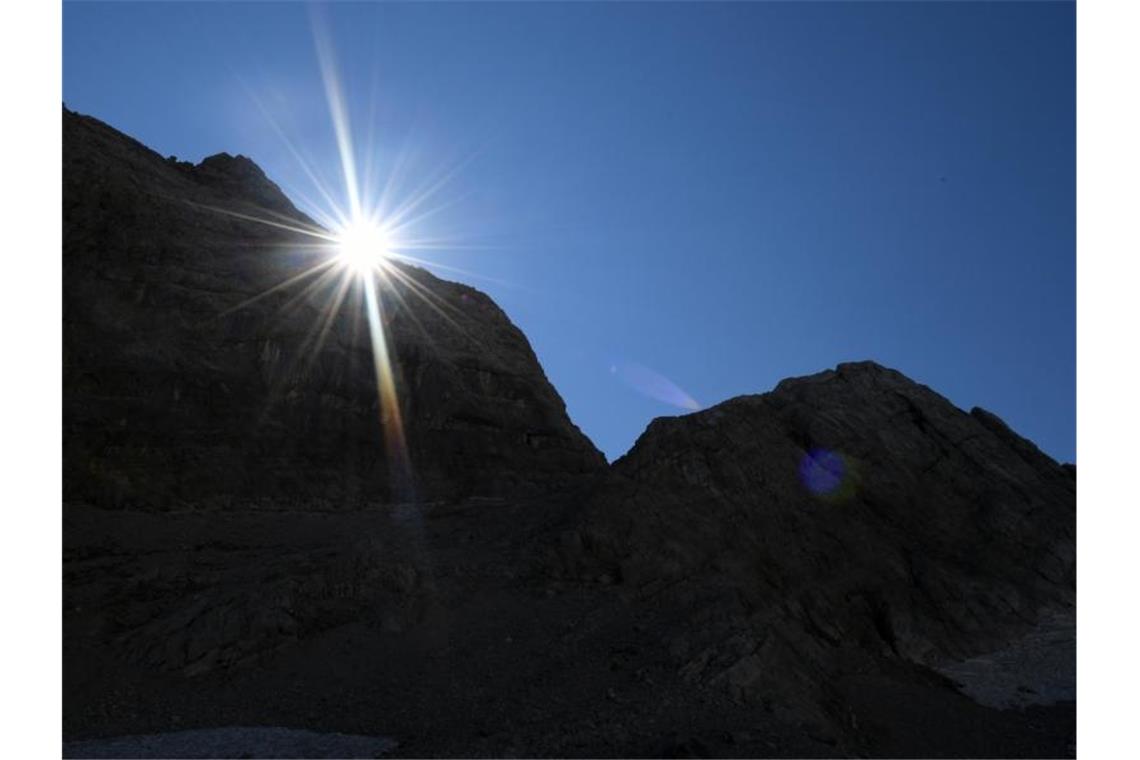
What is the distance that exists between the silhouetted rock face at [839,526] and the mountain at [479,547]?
0.29 ft

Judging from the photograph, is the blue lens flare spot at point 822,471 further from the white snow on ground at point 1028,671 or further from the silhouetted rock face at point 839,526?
the white snow on ground at point 1028,671

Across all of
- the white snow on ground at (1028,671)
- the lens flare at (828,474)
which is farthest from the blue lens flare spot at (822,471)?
the white snow on ground at (1028,671)

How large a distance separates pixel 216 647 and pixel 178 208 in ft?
84.2

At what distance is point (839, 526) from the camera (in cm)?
2689

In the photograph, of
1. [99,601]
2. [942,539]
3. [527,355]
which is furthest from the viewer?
[527,355]

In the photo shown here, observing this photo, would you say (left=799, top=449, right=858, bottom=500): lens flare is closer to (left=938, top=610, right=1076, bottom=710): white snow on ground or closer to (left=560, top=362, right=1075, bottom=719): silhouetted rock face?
(left=560, top=362, right=1075, bottom=719): silhouetted rock face

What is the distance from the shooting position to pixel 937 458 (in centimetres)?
2956

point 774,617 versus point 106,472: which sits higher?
point 106,472

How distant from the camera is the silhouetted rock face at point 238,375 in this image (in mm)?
34312

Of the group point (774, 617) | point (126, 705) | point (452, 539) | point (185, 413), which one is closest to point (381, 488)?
point (185, 413)

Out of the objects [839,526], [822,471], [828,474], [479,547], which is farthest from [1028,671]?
[479,547]

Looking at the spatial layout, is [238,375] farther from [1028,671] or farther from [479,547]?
[1028,671]

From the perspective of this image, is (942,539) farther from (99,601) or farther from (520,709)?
(99,601)

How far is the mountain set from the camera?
19.6 m
